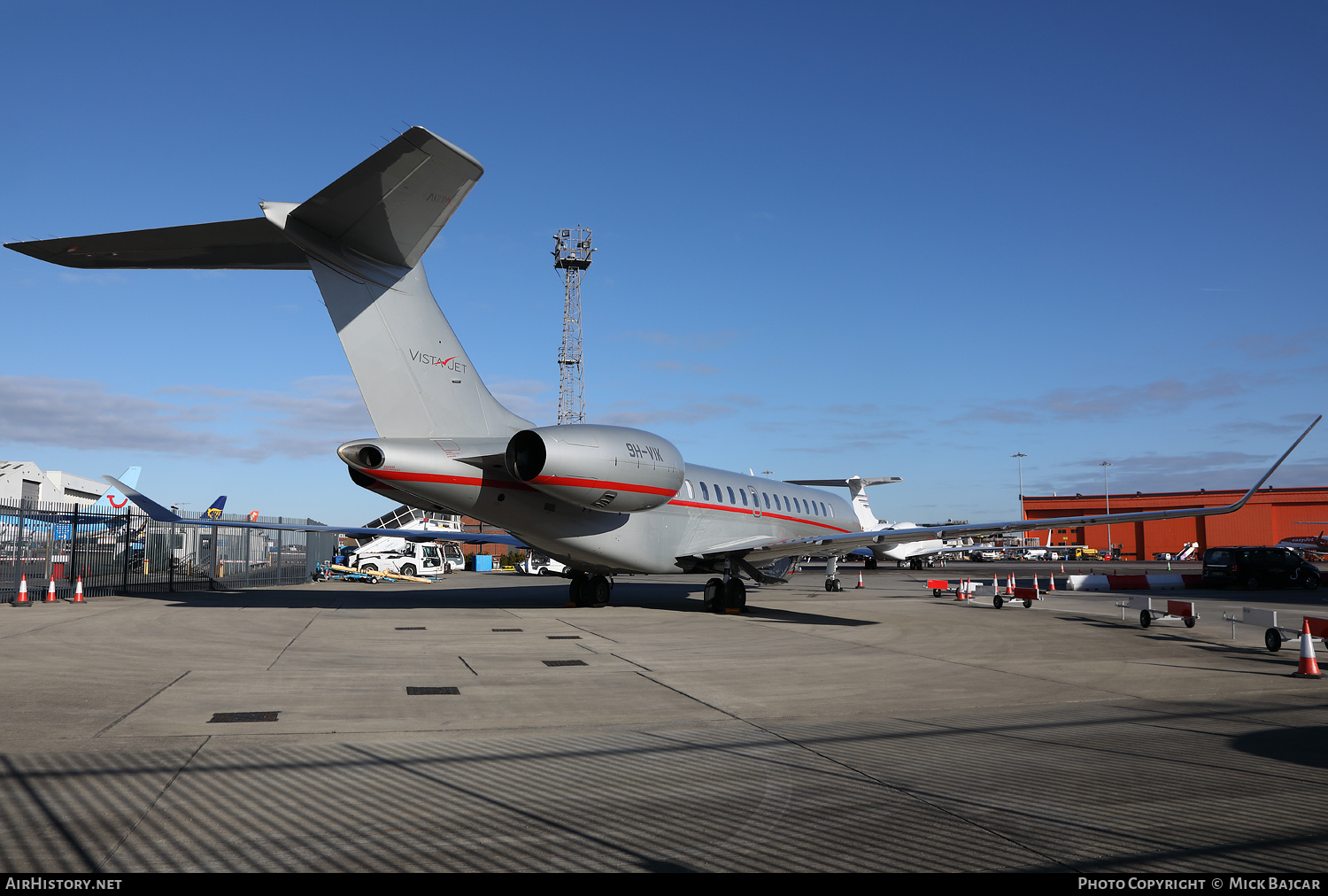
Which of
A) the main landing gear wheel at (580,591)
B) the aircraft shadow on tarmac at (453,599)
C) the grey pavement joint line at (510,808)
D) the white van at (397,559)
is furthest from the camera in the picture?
the white van at (397,559)

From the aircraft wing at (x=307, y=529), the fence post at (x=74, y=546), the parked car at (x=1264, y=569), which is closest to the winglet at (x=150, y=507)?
the aircraft wing at (x=307, y=529)

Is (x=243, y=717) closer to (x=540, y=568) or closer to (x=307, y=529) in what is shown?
(x=307, y=529)

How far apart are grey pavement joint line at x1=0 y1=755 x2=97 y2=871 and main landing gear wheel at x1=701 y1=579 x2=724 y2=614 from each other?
1494 cm

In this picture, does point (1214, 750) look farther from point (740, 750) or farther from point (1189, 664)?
point (1189, 664)

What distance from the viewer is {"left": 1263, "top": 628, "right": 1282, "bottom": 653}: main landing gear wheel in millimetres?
11914

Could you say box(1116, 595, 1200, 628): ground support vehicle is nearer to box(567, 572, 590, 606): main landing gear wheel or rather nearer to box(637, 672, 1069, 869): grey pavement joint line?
box(637, 672, 1069, 869): grey pavement joint line

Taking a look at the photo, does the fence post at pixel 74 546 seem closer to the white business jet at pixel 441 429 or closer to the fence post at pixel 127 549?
the fence post at pixel 127 549

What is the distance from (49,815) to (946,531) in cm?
1328

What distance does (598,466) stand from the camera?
15117 mm

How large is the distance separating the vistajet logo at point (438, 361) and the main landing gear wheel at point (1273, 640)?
A: 13317mm

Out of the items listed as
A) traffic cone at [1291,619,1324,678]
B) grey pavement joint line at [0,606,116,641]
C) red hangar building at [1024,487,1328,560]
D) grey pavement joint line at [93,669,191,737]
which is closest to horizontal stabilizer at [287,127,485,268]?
grey pavement joint line at [93,669,191,737]

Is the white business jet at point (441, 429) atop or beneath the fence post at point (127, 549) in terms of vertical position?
atop

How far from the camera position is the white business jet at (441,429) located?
35.5 ft

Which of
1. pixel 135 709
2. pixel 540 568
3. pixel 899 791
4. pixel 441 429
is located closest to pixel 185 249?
pixel 441 429
